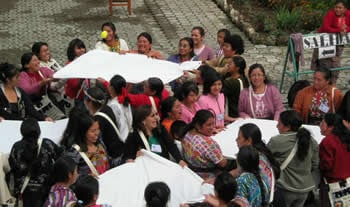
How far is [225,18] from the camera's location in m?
14.9

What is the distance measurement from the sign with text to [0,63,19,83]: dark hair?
5313 mm

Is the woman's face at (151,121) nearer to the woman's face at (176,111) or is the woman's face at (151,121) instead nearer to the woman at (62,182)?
the woman's face at (176,111)

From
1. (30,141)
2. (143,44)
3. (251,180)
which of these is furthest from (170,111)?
(143,44)

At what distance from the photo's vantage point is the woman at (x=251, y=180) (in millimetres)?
5141

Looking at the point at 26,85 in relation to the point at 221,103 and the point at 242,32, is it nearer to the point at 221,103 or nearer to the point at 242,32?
the point at 221,103

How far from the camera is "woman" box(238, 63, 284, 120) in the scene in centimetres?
747

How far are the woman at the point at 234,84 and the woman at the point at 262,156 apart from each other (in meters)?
1.99

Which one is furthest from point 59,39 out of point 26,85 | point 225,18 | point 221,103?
point 221,103

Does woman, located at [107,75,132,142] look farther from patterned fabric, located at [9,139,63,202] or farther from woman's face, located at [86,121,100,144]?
patterned fabric, located at [9,139,63,202]

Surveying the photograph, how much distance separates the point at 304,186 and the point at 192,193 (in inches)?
49.0

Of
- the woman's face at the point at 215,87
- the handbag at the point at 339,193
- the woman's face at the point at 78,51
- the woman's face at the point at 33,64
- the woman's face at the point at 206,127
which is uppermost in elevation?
the woman's face at the point at 78,51

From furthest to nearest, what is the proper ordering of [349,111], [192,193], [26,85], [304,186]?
[26,85]
[349,111]
[304,186]
[192,193]

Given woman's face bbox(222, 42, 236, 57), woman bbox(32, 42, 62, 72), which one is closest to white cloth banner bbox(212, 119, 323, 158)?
woman's face bbox(222, 42, 236, 57)

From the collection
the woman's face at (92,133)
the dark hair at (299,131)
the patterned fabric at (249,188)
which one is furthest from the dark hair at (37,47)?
the patterned fabric at (249,188)
